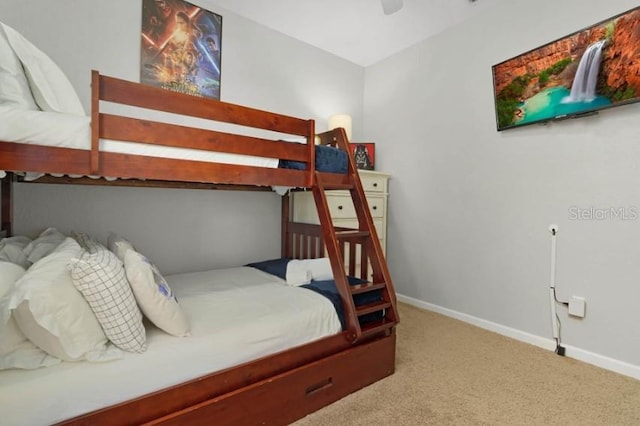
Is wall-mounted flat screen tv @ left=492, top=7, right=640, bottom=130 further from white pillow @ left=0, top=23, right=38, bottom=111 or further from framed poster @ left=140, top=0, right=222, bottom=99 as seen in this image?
white pillow @ left=0, top=23, right=38, bottom=111

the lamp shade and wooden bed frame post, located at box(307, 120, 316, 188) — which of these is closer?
wooden bed frame post, located at box(307, 120, 316, 188)

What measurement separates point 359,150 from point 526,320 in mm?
2096

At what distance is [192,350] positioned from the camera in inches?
47.8

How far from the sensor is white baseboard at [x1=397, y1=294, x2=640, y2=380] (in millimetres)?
1867

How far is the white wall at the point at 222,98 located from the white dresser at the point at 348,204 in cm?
23

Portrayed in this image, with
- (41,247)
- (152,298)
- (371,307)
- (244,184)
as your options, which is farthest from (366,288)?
(41,247)

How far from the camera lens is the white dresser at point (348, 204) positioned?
9.21ft

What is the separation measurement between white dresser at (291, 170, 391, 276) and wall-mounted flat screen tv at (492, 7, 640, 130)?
115 centimetres

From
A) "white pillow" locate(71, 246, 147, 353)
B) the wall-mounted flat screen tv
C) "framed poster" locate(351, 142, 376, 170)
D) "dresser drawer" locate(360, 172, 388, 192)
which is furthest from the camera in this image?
"framed poster" locate(351, 142, 376, 170)

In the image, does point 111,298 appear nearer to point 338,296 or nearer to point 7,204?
point 338,296

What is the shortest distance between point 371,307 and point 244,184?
0.93 m

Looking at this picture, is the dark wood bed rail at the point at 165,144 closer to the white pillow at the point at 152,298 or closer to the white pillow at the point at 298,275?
the white pillow at the point at 152,298

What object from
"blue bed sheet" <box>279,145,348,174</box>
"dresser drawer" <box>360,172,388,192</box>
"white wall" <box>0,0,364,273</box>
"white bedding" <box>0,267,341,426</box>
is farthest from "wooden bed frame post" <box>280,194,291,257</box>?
"blue bed sheet" <box>279,145,348,174</box>
